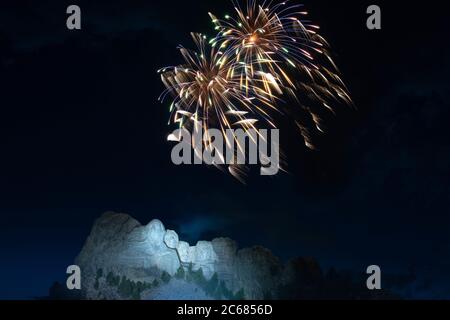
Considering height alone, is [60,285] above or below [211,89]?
below

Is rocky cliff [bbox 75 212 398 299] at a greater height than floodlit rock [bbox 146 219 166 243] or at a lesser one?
lesser

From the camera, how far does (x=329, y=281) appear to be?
5897 cm

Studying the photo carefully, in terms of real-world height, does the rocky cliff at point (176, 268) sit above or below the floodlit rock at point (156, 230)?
below

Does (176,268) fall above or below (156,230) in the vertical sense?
below

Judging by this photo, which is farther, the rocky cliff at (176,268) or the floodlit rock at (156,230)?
the floodlit rock at (156,230)

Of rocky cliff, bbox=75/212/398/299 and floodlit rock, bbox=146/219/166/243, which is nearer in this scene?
rocky cliff, bbox=75/212/398/299

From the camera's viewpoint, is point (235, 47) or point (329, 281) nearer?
point (235, 47)

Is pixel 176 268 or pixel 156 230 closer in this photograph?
pixel 176 268
